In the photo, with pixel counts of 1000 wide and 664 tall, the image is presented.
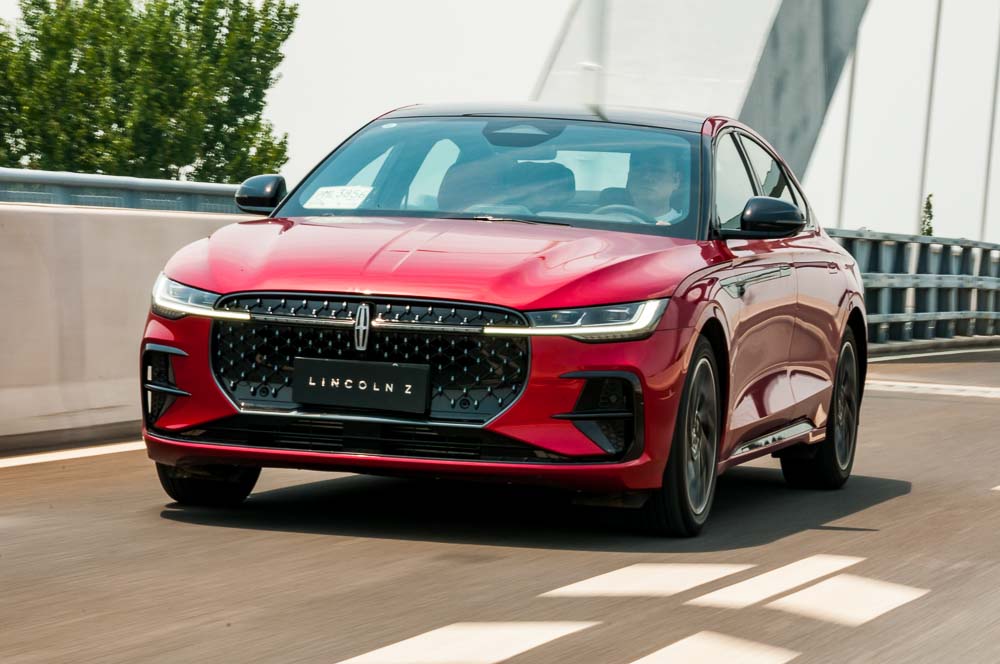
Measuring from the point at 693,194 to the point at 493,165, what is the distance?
0.79 metres

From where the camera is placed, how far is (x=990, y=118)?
37.7 metres

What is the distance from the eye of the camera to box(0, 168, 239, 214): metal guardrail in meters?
9.66

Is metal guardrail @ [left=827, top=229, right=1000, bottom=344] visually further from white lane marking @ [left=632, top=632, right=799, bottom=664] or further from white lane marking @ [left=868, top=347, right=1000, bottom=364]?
white lane marking @ [left=632, top=632, right=799, bottom=664]

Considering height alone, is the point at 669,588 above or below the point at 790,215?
below

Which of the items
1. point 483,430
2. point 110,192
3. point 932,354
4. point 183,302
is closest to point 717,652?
point 483,430

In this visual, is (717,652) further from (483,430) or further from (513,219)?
(513,219)

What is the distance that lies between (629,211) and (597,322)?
1089 millimetres

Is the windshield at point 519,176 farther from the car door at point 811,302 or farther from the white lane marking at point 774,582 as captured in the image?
the white lane marking at point 774,582

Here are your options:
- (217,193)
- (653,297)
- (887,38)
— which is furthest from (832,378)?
(887,38)

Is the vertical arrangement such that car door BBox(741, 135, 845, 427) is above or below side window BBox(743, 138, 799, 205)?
below

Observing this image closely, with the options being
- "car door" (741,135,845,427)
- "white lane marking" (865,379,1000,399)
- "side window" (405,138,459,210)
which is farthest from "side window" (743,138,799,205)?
"white lane marking" (865,379,1000,399)

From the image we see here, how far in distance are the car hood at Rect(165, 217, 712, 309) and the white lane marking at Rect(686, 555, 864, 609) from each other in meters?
1.03

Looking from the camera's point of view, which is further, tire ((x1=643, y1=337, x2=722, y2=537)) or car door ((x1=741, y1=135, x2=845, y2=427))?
car door ((x1=741, y1=135, x2=845, y2=427))

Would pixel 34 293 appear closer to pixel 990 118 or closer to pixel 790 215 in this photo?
pixel 790 215
